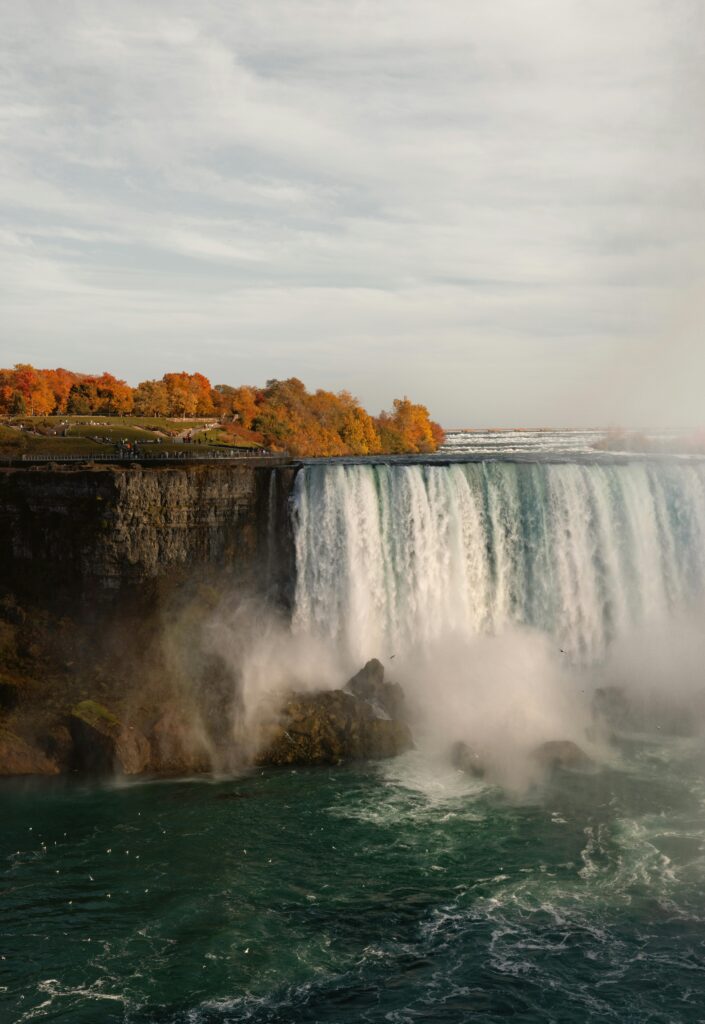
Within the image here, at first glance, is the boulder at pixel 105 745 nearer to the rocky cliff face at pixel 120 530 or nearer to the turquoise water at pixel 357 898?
the turquoise water at pixel 357 898

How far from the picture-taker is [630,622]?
3434cm

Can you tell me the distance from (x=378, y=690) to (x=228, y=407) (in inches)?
2352

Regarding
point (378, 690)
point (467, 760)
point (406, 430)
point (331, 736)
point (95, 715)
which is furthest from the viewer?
point (406, 430)

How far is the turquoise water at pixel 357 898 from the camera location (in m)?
16.1

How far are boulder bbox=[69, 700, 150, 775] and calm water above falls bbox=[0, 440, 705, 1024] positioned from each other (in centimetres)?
101

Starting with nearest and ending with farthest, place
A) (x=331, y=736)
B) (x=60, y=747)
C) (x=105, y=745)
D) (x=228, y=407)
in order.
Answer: (x=105, y=745)
(x=60, y=747)
(x=331, y=736)
(x=228, y=407)

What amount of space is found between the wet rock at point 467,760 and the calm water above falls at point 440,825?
0.40 metres

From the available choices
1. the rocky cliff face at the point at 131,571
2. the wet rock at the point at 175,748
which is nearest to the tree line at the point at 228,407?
the rocky cliff face at the point at 131,571

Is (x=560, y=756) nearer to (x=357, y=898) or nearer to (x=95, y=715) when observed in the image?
(x=357, y=898)

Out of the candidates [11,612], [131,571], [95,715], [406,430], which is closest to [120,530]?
[131,571]

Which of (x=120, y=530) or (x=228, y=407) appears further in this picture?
(x=228, y=407)

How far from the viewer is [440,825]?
2291 cm

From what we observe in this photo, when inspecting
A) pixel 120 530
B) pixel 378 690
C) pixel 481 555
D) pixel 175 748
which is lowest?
pixel 175 748

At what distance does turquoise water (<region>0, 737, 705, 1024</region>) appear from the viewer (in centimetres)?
1614
